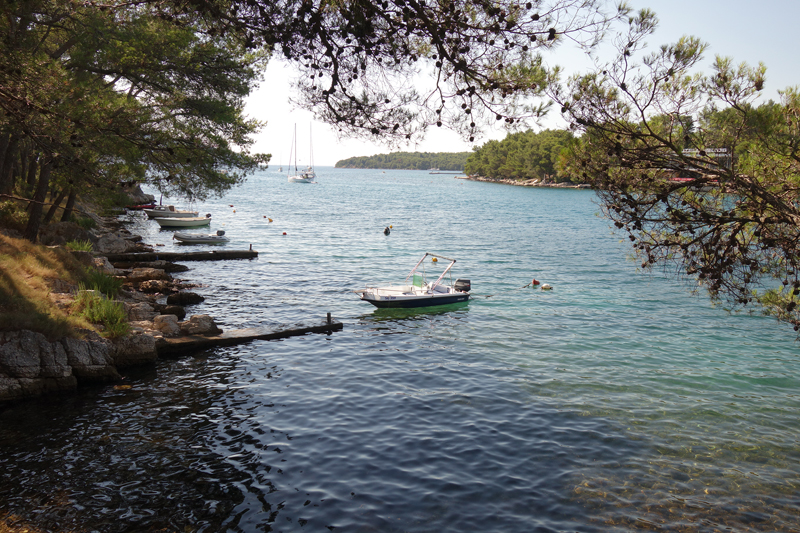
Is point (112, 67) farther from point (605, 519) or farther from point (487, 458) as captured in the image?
point (605, 519)

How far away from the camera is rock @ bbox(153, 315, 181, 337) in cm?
1692

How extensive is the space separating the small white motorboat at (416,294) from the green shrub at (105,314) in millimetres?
9678

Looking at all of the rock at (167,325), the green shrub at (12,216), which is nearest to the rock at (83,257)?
the green shrub at (12,216)

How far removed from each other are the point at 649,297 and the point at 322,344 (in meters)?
17.8

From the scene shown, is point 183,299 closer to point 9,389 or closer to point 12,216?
point 12,216

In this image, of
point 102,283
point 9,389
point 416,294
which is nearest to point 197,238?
point 102,283

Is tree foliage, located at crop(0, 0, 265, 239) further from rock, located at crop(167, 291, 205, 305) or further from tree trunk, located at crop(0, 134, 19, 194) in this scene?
rock, located at crop(167, 291, 205, 305)

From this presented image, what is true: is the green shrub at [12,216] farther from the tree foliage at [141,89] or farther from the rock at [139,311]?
the rock at [139,311]

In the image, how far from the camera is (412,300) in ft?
76.3

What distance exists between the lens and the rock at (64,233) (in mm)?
26719

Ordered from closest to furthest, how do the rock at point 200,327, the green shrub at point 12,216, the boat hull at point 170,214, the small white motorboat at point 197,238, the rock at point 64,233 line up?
the rock at point 200,327, the green shrub at point 12,216, the rock at point 64,233, the small white motorboat at point 197,238, the boat hull at point 170,214

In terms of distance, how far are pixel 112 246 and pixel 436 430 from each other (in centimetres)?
2646

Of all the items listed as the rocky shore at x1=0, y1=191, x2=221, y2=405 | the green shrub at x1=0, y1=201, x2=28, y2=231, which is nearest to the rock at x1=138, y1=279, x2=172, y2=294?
the rocky shore at x1=0, y1=191, x2=221, y2=405

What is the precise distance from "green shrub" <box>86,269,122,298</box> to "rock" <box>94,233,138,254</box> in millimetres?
11195
